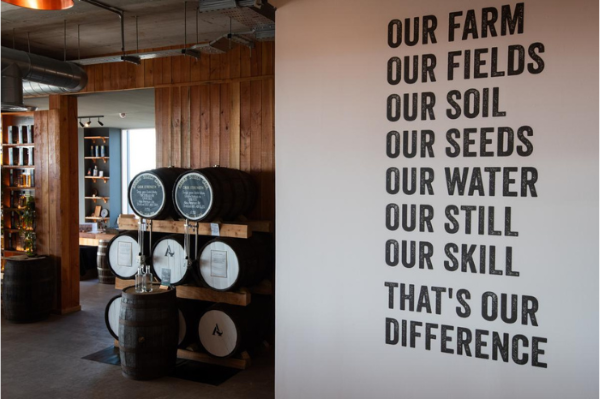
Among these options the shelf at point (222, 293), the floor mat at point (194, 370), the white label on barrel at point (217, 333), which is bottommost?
the floor mat at point (194, 370)

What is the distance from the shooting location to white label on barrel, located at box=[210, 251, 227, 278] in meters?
4.28

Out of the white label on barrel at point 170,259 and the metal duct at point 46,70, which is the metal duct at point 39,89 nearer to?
the metal duct at point 46,70

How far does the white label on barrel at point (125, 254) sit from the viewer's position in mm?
4742

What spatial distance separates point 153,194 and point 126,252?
2.19ft

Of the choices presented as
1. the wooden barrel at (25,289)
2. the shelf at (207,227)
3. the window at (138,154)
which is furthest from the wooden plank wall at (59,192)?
the window at (138,154)

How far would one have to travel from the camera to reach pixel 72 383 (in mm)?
4027

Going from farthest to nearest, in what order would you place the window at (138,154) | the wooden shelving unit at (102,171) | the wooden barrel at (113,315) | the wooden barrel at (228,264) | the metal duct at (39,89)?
1. the window at (138,154)
2. the wooden shelving unit at (102,171)
3. the metal duct at (39,89)
4. the wooden barrel at (113,315)
5. the wooden barrel at (228,264)

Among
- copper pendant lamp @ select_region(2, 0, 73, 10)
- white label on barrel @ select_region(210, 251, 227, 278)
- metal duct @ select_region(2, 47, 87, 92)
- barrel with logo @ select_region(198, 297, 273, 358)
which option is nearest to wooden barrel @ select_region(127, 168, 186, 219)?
white label on barrel @ select_region(210, 251, 227, 278)

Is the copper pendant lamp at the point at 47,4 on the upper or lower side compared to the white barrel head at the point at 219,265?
upper

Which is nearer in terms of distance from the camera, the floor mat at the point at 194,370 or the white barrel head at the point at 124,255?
the floor mat at the point at 194,370

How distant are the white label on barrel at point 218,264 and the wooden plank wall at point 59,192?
106 inches

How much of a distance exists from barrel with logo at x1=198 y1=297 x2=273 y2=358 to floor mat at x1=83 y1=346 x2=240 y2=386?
0.13 m

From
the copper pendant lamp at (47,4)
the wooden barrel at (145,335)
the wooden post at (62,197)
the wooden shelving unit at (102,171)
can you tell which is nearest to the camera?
the copper pendant lamp at (47,4)

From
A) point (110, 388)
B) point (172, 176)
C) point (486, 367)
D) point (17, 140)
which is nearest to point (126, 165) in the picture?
point (17, 140)
